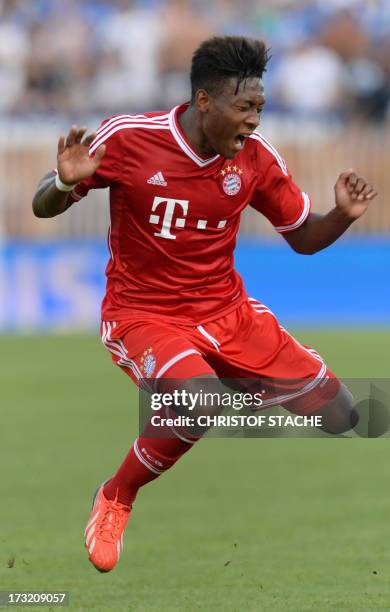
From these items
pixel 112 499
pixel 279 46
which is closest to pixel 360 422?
pixel 112 499

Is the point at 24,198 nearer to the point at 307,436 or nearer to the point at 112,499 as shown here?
the point at 307,436

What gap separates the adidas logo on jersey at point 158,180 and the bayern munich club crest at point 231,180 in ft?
0.95

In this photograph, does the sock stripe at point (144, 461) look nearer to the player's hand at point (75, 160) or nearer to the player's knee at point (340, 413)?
the player's knee at point (340, 413)

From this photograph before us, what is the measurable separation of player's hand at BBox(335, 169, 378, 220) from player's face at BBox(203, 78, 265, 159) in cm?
64

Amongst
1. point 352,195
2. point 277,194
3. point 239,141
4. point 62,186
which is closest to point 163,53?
point 277,194

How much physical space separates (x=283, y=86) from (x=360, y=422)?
1224cm

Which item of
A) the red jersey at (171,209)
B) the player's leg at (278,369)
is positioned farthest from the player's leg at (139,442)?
the player's leg at (278,369)

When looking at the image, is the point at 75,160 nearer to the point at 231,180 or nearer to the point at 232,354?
the point at 231,180

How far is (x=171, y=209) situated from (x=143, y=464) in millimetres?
1210

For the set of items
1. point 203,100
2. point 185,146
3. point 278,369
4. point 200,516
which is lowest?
point 200,516

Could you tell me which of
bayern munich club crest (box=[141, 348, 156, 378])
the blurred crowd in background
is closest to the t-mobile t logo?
bayern munich club crest (box=[141, 348, 156, 378])

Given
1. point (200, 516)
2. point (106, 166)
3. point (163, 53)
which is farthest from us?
point (163, 53)

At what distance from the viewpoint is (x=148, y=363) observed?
19.6 feet

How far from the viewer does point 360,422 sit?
682 cm
